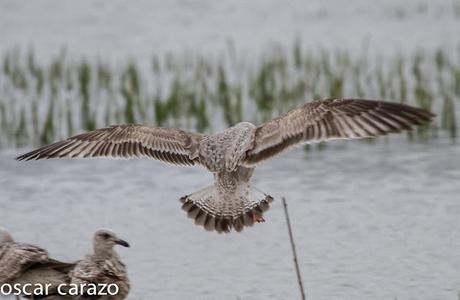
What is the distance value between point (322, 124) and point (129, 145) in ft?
4.67

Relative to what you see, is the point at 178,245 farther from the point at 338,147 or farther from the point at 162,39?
the point at 162,39

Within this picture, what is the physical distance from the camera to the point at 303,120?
801 cm

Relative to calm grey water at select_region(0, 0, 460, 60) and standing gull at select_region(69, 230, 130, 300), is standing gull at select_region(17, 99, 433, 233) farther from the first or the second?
calm grey water at select_region(0, 0, 460, 60)

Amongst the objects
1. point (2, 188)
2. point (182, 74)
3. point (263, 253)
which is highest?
point (182, 74)

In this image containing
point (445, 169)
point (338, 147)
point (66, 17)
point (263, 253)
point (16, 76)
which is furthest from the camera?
point (66, 17)

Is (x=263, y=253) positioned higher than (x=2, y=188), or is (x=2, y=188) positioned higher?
(x=2, y=188)

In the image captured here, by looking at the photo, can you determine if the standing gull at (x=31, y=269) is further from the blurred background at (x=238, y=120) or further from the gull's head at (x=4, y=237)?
the blurred background at (x=238, y=120)

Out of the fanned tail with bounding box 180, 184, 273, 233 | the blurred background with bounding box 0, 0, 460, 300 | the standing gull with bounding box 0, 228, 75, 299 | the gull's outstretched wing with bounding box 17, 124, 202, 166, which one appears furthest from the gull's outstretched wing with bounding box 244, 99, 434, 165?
the standing gull with bounding box 0, 228, 75, 299

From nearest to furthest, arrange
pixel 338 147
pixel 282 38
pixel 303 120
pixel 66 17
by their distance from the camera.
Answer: pixel 303 120 → pixel 338 147 → pixel 282 38 → pixel 66 17

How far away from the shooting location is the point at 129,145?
8.66 metres

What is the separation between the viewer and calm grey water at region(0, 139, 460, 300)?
8.49m

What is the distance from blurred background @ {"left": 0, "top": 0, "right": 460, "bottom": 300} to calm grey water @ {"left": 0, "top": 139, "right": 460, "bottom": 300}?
0.02m

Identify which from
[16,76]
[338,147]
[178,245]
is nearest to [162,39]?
[16,76]

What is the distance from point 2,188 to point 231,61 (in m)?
5.47
